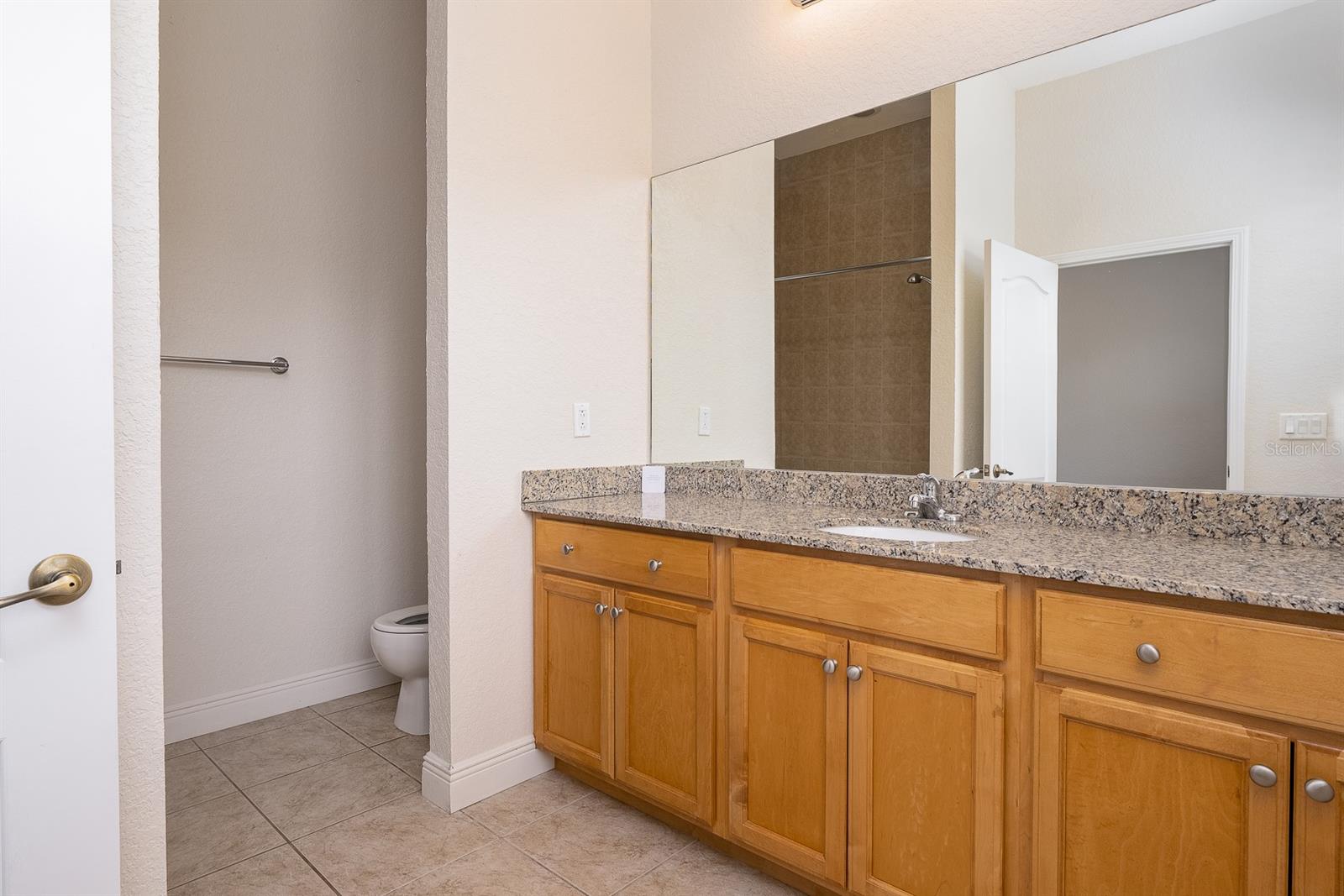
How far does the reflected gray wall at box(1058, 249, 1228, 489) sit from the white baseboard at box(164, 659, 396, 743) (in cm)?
266

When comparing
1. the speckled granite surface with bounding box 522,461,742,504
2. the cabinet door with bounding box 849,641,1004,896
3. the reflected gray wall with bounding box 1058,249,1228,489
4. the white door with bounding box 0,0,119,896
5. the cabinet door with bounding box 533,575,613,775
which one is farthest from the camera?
the speckled granite surface with bounding box 522,461,742,504

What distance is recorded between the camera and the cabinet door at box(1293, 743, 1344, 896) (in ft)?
3.35

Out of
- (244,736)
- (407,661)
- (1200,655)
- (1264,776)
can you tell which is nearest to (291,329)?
(407,661)

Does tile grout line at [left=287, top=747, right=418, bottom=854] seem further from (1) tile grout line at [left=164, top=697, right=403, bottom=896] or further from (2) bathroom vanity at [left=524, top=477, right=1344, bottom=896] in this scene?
(2) bathroom vanity at [left=524, top=477, right=1344, bottom=896]

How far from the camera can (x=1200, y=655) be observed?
43.8 inches

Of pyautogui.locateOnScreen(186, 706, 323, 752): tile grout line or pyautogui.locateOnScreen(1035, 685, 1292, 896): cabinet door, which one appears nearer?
A: pyautogui.locateOnScreen(1035, 685, 1292, 896): cabinet door

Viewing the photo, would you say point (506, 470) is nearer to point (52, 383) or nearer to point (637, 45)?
point (52, 383)

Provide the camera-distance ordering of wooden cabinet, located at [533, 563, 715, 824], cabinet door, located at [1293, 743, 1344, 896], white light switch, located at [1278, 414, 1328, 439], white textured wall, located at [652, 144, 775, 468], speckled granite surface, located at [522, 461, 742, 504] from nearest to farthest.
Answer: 1. cabinet door, located at [1293, 743, 1344, 896]
2. white light switch, located at [1278, 414, 1328, 439]
3. wooden cabinet, located at [533, 563, 715, 824]
4. speckled granite surface, located at [522, 461, 742, 504]
5. white textured wall, located at [652, 144, 775, 468]

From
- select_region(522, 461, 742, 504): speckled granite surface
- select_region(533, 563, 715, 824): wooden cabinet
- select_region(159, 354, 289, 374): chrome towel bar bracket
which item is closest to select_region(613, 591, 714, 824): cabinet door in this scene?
select_region(533, 563, 715, 824): wooden cabinet

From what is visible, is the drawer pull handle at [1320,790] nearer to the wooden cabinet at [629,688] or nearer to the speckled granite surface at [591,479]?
the wooden cabinet at [629,688]

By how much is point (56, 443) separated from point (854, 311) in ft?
6.12

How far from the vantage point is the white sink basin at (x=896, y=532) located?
5.67ft

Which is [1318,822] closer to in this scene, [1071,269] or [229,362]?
[1071,269]

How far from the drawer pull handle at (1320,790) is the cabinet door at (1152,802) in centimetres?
3
